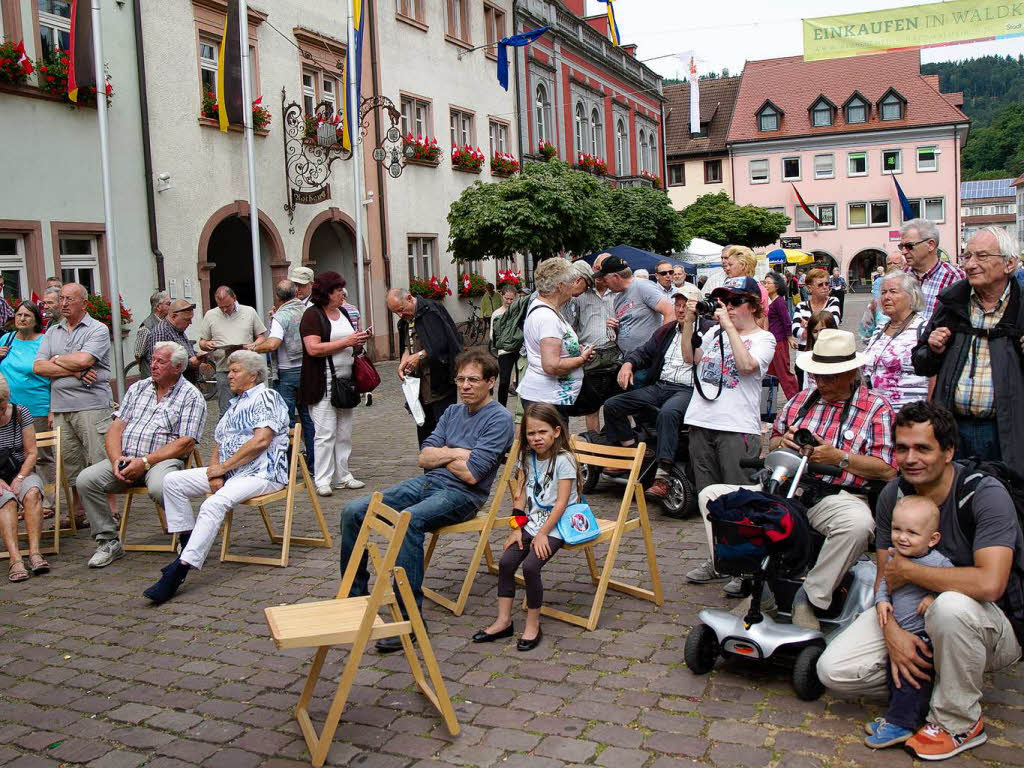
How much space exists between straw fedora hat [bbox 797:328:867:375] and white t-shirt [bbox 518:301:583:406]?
7.59 feet

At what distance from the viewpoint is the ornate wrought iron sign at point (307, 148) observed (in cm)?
1923

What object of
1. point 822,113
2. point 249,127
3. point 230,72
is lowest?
point 249,127

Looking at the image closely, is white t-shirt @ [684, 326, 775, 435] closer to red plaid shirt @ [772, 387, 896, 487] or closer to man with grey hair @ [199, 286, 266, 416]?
red plaid shirt @ [772, 387, 896, 487]

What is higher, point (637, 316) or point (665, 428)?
point (637, 316)

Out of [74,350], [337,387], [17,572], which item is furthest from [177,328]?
[17,572]

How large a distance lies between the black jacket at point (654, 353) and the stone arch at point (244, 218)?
1110 centimetres

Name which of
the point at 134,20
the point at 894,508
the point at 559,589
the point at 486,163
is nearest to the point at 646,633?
the point at 559,589

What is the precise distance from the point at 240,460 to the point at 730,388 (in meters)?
3.24

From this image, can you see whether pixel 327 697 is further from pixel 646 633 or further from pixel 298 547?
pixel 298 547

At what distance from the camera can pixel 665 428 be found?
761 cm

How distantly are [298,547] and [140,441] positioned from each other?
1.35 m

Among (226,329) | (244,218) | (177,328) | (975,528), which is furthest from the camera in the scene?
(244,218)

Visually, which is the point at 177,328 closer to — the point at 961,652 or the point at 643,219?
the point at 961,652

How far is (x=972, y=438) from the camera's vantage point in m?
4.98
